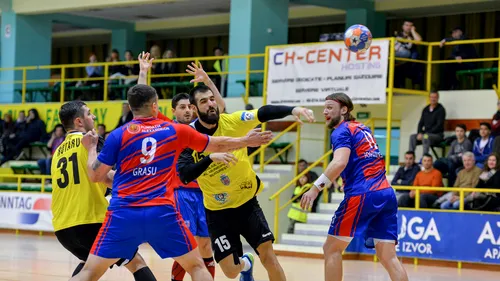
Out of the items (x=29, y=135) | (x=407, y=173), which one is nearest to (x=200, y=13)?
(x=29, y=135)

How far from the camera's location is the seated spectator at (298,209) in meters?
19.4

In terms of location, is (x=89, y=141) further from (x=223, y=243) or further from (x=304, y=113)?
(x=223, y=243)

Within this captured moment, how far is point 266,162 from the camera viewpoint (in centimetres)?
2138

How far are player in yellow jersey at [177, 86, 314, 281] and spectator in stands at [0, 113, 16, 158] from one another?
17.8 metres

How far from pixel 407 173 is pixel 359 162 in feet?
29.6

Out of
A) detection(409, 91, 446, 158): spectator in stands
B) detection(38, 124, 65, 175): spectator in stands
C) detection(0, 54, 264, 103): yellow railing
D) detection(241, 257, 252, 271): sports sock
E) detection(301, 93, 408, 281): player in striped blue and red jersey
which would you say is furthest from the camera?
detection(38, 124, 65, 175): spectator in stands

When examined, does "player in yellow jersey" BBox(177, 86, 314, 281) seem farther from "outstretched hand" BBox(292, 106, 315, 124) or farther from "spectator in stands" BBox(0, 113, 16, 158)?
"spectator in stands" BBox(0, 113, 16, 158)

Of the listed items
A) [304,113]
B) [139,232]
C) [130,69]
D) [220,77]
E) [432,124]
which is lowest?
[139,232]

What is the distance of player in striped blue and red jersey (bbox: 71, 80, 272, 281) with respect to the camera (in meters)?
7.51

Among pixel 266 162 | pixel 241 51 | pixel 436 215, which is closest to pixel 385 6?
pixel 241 51

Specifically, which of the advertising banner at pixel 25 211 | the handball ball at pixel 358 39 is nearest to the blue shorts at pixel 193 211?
the handball ball at pixel 358 39

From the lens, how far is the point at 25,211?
77.2ft

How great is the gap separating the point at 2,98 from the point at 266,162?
11.8 meters

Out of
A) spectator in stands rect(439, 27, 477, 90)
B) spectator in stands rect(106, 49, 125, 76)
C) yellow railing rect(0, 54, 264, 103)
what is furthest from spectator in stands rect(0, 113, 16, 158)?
spectator in stands rect(439, 27, 477, 90)
